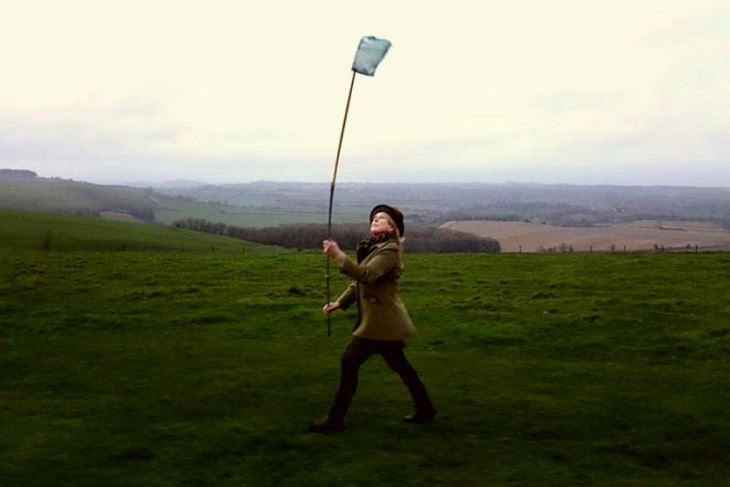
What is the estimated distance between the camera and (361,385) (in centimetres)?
1141

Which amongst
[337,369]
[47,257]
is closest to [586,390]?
[337,369]

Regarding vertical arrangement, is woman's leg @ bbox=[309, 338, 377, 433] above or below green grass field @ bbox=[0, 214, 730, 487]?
above

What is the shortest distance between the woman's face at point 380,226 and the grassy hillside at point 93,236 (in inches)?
1507

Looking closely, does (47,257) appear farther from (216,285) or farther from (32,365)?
(32,365)

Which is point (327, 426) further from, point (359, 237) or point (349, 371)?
point (359, 237)

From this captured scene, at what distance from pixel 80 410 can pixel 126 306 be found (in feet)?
37.1

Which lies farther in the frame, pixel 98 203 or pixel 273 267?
pixel 98 203

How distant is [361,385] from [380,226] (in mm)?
3755

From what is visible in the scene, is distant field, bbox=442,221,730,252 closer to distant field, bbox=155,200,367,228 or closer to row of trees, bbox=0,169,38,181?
distant field, bbox=155,200,367,228

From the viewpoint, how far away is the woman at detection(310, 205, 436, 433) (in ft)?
26.8

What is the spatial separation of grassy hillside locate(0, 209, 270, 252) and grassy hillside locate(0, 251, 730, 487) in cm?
2292

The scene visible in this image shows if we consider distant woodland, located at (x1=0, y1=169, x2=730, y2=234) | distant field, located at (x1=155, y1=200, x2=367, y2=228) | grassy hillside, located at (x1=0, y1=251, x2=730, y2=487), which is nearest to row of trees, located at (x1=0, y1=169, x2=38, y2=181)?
distant woodland, located at (x1=0, y1=169, x2=730, y2=234)

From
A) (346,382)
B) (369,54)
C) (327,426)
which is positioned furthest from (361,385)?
(369,54)

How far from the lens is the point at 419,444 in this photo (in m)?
8.12
